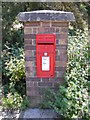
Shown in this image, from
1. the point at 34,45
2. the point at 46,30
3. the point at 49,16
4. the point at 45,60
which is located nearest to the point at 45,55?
the point at 45,60

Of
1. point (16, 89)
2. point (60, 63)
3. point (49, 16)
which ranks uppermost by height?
point (49, 16)

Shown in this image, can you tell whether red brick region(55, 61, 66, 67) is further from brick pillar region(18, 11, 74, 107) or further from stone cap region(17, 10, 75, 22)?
stone cap region(17, 10, 75, 22)

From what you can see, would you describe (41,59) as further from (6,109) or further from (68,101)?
(6,109)

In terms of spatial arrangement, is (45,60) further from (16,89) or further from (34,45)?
(16,89)

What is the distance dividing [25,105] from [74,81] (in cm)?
86

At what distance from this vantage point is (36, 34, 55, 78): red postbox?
8.97 ft

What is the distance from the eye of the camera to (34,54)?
9.31 ft

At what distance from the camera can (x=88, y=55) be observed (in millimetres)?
3424

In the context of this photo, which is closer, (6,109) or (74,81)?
(74,81)

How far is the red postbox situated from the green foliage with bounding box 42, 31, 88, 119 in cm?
26

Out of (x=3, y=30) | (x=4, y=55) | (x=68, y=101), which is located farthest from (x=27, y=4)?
(x=68, y=101)

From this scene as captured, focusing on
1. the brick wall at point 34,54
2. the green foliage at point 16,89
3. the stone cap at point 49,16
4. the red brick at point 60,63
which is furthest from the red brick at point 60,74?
the stone cap at point 49,16

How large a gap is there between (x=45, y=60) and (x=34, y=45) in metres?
0.27

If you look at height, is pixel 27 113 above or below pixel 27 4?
below
